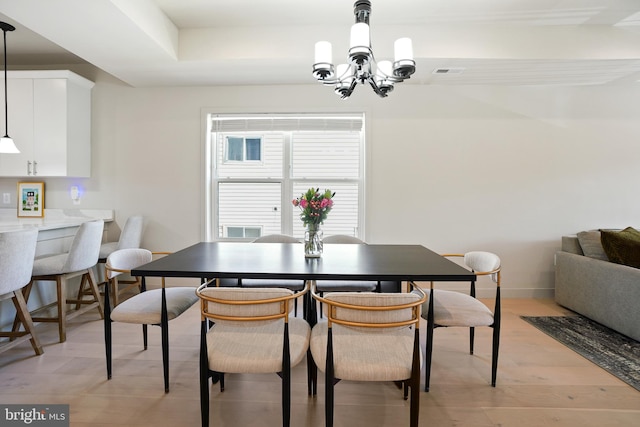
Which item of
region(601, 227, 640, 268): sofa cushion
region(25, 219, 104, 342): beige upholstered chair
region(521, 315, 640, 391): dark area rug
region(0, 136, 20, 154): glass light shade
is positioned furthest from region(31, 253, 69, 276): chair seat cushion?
region(601, 227, 640, 268): sofa cushion

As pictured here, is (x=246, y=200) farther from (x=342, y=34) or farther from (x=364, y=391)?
(x=364, y=391)

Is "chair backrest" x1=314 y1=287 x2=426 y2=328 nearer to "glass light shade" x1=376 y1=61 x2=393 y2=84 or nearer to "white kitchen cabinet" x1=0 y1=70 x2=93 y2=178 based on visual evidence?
"glass light shade" x1=376 y1=61 x2=393 y2=84

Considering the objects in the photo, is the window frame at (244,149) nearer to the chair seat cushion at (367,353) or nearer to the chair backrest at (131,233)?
the chair backrest at (131,233)

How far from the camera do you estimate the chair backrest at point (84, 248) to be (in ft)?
9.16

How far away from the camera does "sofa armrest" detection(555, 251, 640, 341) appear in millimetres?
2773

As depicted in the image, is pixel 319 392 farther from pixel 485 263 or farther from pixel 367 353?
pixel 485 263

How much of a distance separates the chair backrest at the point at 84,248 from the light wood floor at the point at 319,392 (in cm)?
62

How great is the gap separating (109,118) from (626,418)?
17.1 ft

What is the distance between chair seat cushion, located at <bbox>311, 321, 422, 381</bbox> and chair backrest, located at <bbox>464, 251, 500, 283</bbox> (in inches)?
30.6

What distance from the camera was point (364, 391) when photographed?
208 cm

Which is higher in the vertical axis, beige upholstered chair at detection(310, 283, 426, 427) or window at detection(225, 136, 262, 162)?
window at detection(225, 136, 262, 162)

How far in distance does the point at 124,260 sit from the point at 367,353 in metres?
1.75

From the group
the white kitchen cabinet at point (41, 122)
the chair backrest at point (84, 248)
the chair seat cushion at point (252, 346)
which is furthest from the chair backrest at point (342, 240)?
the white kitchen cabinet at point (41, 122)

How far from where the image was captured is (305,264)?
6.69 ft
